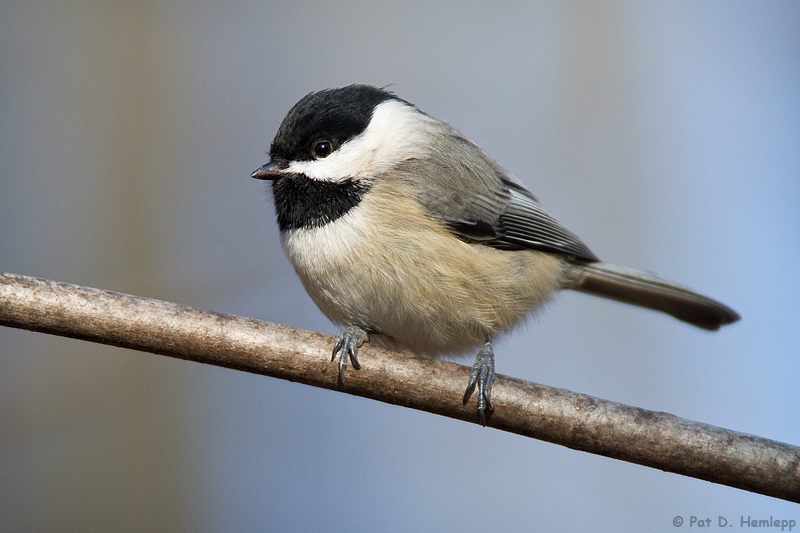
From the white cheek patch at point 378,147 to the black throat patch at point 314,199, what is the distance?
0.03 meters

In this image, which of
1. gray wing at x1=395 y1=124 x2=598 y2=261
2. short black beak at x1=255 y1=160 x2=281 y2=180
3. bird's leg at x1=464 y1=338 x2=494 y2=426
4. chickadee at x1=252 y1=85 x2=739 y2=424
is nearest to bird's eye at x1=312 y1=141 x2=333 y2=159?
chickadee at x1=252 y1=85 x2=739 y2=424

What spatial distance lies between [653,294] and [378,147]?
1176 millimetres

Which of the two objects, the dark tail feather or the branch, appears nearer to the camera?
the branch

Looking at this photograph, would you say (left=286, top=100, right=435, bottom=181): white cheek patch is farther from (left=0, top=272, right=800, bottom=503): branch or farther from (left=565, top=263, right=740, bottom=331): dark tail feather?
(left=565, top=263, right=740, bottom=331): dark tail feather

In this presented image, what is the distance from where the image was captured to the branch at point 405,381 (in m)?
1.55

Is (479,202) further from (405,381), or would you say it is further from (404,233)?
(405,381)

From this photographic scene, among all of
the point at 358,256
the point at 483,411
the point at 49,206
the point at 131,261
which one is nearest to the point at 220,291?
the point at 131,261

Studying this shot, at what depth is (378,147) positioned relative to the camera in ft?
7.20

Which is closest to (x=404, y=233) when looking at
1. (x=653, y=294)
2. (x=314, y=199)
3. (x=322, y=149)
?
(x=314, y=199)

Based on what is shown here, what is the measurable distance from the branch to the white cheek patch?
0.60 metres

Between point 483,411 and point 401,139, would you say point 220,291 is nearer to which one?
point 401,139

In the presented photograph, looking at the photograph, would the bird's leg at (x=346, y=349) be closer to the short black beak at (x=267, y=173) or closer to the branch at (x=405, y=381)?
the branch at (x=405, y=381)

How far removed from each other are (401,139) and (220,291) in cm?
159

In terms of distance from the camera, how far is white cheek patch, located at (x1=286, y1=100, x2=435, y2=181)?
6.85 feet
